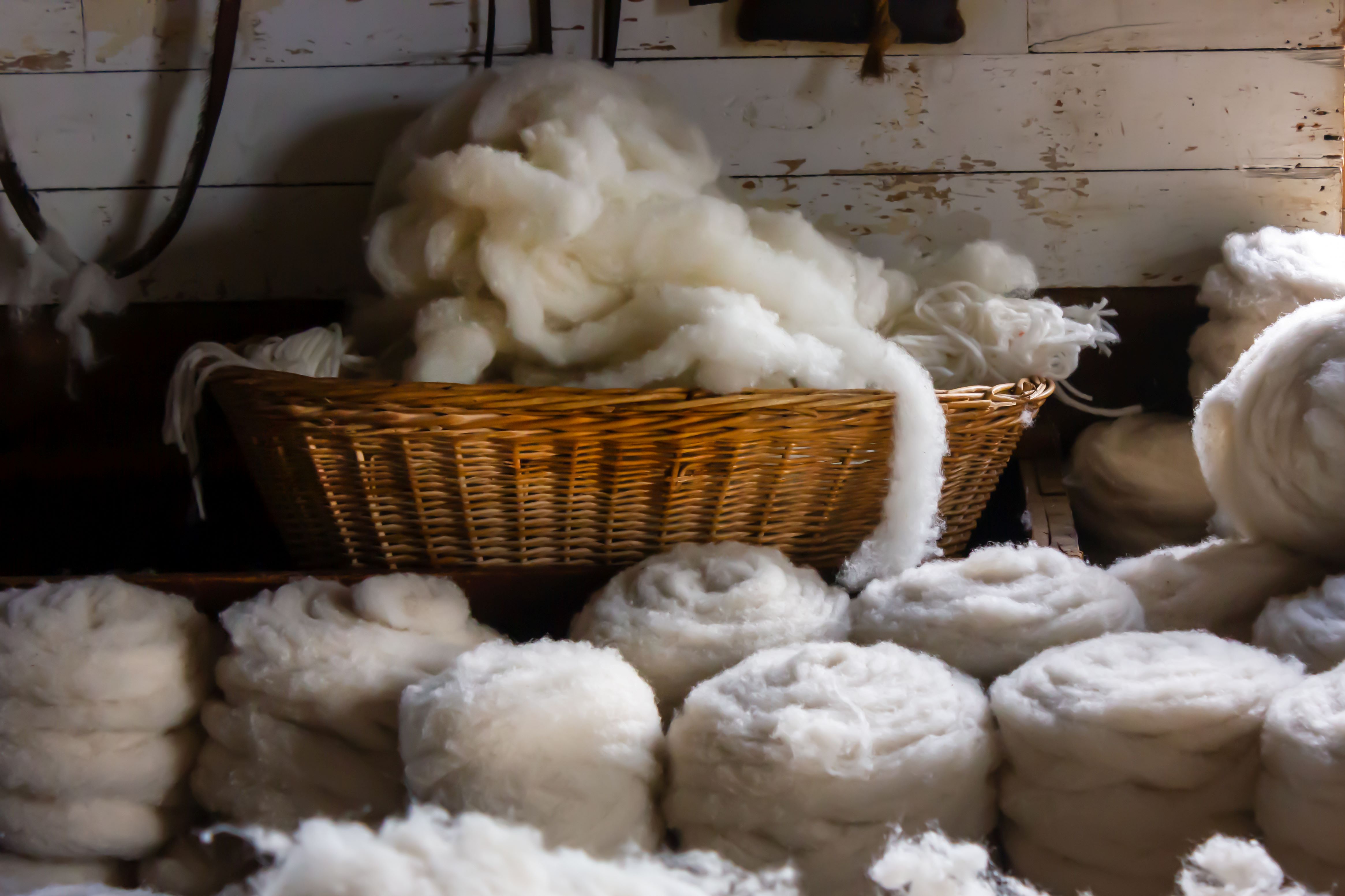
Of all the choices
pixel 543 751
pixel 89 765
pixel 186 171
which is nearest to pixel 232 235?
pixel 186 171

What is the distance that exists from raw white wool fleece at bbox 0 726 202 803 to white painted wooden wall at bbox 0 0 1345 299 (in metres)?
0.66

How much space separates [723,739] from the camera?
53 cm

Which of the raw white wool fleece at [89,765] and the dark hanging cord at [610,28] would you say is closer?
the raw white wool fleece at [89,765]

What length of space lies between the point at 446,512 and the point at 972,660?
44cm

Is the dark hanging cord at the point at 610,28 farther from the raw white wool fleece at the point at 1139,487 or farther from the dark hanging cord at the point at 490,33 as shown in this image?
the raw white wool fleece at the point at 1139,487

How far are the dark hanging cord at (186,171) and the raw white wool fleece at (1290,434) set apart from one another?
1.11m

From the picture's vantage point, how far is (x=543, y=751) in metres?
0.52

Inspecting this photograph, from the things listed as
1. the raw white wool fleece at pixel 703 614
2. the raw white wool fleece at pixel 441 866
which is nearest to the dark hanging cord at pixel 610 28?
the raw white wool fleece at pixel 703 614

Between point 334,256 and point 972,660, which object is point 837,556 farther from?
point 334,256

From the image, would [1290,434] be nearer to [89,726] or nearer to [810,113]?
[810,113]

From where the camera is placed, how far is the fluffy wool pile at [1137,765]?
0.49m

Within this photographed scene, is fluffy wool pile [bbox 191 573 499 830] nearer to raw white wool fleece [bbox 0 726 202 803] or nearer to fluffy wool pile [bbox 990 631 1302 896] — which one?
raw white wool fleece [bbox 0 726 202 803]

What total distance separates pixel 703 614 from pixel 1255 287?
0.77 metres

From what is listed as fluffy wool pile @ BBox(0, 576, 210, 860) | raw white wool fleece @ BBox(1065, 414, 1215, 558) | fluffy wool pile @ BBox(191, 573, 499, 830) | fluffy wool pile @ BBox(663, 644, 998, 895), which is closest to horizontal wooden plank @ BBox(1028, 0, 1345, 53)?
raw white wool fleece @ BBox(1065, 414, 1215, 558)
